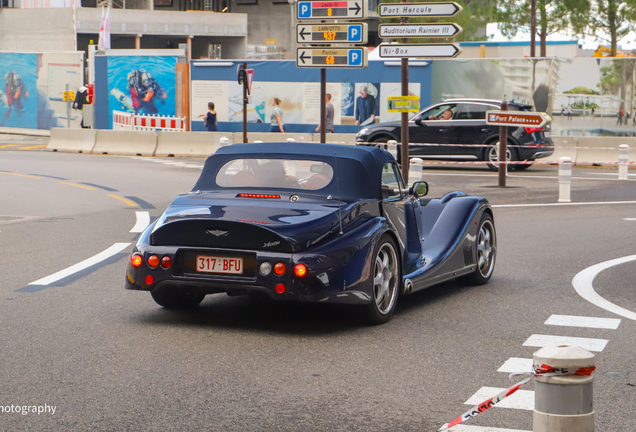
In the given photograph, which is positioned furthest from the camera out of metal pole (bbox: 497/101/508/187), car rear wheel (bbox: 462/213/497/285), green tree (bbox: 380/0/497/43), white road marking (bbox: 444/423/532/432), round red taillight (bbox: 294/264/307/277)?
green tree (bbox: 380/0/497/43)

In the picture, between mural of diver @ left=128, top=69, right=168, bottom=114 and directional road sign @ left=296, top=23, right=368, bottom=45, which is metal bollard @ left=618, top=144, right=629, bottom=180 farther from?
mural of diver @ left=128, top=69, right=168, bottom=114

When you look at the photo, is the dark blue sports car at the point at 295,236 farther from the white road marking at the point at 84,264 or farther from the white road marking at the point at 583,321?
the white road marking at the point at 84,264

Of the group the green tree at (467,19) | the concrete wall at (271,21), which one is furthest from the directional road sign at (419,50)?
the concrete wall at (271,21)

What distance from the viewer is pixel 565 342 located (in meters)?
6.06

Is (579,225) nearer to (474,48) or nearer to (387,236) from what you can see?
(387,236)

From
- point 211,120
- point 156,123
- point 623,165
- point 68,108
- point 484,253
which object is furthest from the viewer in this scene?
point 68,108

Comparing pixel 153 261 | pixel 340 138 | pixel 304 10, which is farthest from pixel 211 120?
pixel 153 261

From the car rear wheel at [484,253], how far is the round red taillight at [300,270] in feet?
9.21

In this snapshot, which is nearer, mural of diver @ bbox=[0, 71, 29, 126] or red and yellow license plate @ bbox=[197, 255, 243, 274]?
red and yellow license plate @ bbox=[197, 255, 243, 274]

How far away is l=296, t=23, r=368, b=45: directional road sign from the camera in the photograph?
57.5ft

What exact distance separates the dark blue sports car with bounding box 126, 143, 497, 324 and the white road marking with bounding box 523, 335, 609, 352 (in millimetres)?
1094

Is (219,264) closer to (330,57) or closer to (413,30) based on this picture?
(330,57)

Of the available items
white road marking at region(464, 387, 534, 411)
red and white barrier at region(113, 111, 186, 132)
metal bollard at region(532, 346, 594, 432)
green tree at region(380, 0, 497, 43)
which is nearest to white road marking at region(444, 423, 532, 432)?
white road marking at region(464, 387, 534, 411)

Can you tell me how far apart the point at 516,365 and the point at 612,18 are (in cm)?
3990
